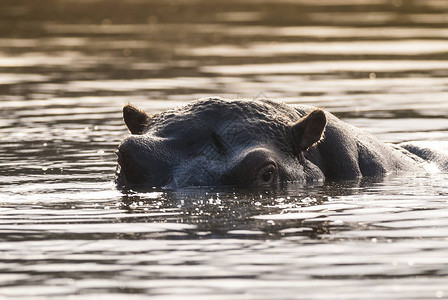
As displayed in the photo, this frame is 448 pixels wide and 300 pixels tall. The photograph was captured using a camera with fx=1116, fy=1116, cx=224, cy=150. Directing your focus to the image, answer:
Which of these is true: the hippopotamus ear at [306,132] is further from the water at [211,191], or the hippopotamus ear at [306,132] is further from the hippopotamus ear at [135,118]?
the hippopotamus ear at [135,118]

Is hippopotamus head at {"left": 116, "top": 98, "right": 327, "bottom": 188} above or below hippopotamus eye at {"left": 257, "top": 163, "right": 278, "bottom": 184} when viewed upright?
above

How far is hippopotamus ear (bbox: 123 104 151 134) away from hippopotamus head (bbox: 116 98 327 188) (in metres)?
0.31

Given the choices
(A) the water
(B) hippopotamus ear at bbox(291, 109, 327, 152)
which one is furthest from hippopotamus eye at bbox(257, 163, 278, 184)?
(B) hippopotamus ear at bbox(291, 109, 327, 152)

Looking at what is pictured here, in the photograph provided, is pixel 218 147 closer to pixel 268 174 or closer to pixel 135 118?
pixel 268 174

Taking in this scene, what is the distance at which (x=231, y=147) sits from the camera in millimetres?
10102

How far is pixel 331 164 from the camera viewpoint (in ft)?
36.5

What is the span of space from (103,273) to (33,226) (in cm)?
182

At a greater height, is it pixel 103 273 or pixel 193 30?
pixel 193 30

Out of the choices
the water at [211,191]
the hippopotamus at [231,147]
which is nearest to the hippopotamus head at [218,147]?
the hippopotamus at [231,147]

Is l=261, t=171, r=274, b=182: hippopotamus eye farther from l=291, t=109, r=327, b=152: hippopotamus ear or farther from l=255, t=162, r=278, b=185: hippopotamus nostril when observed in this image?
l=291, t=109, r=327, b=152: hippopotamus ear

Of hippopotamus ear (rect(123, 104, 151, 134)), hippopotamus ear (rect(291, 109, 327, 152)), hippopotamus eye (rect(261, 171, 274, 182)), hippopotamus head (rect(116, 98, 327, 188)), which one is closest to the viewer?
hippopotamus head (rect(116, 98, 327, 188))

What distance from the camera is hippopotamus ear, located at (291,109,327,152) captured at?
34.1 feet

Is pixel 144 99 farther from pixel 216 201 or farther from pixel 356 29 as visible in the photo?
pixel 356 29

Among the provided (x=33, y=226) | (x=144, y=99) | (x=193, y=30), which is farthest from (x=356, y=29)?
(x=33, y=226)
